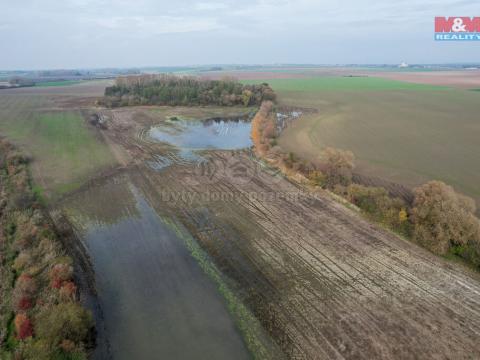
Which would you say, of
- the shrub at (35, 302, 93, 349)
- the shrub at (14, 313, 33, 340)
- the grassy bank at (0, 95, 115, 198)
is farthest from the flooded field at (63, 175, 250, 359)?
the grassy bank at (0, 95, 115, 198)

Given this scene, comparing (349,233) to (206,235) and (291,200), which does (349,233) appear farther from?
(206,235)

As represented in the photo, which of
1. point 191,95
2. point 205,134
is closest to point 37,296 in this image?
point 205,134

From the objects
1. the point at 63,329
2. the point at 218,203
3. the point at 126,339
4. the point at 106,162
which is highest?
the point at 106,162

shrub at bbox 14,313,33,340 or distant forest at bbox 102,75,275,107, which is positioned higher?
distant forest at bbox 102,75,275,107

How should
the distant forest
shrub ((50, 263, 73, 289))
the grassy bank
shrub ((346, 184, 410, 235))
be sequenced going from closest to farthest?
1. shrub ((50, 263, 73, 289))
2. shrub ((346, 184, 410, 235))
3. the grassy bank
4. the distant forest

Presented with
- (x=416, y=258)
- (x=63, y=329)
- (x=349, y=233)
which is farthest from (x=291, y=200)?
(x=63, y=329)

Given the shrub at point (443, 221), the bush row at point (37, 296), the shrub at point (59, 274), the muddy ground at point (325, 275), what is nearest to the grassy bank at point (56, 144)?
the bush row at point (37, 296)

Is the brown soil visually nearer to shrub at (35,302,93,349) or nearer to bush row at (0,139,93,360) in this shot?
bush row at (0,139,93,360)
